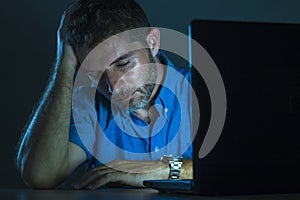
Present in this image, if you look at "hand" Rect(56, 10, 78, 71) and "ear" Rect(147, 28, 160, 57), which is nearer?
"hand" Rect(56, 10, 78, 71)

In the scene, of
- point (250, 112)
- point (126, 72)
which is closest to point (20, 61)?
point (126, 72)

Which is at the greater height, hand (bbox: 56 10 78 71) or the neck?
hand (bbox: 56 10 78 71)

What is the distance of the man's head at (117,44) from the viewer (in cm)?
158

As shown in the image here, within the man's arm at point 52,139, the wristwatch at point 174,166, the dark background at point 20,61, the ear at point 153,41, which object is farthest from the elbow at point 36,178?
the dark background at point 20,61

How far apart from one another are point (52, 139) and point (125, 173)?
0.34m

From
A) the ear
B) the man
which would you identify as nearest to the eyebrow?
the man

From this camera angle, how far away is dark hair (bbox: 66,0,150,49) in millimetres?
1583

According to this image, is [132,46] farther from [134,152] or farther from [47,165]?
[47,165]

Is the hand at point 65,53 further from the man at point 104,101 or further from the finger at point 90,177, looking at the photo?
the finger at point 90,177

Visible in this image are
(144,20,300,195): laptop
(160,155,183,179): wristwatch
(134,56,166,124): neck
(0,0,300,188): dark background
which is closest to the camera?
(144,20,300,195): laptop

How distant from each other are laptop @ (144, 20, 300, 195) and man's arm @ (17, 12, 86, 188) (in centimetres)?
86

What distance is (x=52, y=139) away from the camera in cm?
145

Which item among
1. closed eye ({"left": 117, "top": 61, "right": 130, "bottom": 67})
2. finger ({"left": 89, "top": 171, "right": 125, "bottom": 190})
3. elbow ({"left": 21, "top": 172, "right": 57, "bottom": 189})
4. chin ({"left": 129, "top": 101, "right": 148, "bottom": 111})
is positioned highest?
closed eye ({"left": 117, "top": 61, "right": 130, "bottom": 67})

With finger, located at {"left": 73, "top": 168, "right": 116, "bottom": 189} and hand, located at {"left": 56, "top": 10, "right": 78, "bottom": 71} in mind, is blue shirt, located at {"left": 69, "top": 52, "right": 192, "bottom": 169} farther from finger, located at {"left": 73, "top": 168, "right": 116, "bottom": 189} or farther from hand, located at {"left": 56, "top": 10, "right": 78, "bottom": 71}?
finger, located at {"left": 73, "top": 168, "right": 116, "bottom": 189}
